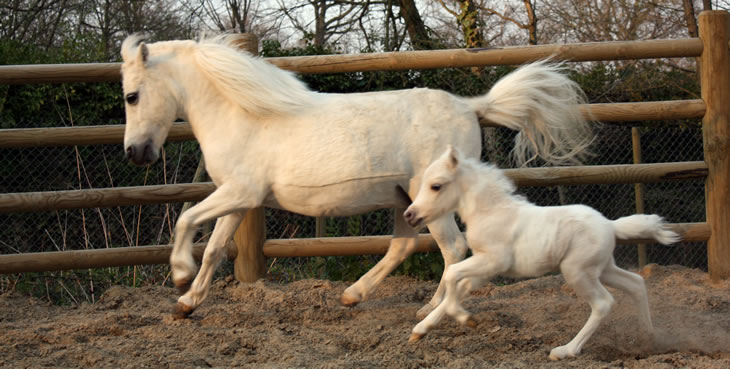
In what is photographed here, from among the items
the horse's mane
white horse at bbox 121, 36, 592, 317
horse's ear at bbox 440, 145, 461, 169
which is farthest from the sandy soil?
the horse's mane

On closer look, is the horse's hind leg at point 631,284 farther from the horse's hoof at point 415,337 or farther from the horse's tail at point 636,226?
the horse's hoof at point 415,337

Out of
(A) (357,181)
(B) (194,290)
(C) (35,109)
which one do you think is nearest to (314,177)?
(A) (357,181)

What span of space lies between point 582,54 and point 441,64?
986mm

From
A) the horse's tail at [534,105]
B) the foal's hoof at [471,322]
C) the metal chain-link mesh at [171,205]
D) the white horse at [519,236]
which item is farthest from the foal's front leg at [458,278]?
the metal chain-link mesh at [171,205]

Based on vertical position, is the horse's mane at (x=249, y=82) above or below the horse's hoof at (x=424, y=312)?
above

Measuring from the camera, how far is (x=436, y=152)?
3961 millimetres

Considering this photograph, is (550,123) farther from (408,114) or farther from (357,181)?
(357,181)

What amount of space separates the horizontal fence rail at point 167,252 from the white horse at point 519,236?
138 cm

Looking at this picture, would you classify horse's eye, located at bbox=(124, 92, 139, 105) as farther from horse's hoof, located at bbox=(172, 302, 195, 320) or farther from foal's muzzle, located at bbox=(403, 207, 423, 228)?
foal's muzzle, located at bbox=(403, 207, 423, 228)

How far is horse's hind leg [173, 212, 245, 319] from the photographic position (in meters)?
4.06

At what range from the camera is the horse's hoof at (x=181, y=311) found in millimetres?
4055

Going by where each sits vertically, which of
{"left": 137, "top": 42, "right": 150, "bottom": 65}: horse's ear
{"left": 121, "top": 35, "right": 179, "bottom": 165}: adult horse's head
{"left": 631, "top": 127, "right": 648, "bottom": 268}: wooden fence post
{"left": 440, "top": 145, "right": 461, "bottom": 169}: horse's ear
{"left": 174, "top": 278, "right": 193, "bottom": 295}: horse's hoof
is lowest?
{"left": 631, "top": 127, "right": 648, "bottom": 268}: wooden fence post

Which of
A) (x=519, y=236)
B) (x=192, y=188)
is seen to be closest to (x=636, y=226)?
(x=519, y=236)

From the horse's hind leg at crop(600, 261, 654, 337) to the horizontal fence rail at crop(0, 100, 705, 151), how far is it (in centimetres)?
141
